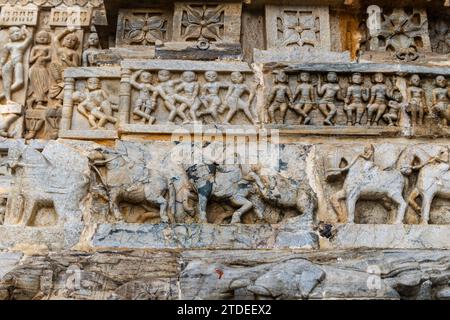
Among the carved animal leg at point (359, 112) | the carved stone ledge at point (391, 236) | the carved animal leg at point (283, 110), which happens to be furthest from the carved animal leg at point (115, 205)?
the carved animal leg at point (359, 112)

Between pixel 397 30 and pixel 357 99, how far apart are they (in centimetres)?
151

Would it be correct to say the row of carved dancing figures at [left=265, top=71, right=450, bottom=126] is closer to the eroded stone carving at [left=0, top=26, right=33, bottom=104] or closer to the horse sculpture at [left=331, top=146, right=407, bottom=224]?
the horse sculpture at [left=331, top=146, right=407, bottom=224]

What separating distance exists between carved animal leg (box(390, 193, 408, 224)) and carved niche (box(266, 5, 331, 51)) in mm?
2381

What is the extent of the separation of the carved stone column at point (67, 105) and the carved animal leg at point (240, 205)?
7.40 ft

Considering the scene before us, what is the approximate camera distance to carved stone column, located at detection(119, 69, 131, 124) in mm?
8180

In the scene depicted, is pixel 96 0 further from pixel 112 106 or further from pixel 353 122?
pixel 353 122

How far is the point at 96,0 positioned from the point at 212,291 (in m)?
5.27

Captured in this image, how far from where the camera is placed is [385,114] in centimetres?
828

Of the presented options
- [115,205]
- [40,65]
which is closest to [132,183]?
[115,205]

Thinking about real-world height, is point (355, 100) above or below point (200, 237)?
above

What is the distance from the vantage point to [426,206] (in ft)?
25.0

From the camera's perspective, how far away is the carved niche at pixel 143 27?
9.17 metres

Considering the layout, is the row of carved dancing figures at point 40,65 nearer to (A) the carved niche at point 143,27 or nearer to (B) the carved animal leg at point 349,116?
(A) the carved niche at point 143,27

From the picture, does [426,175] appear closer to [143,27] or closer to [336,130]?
[336,130]
